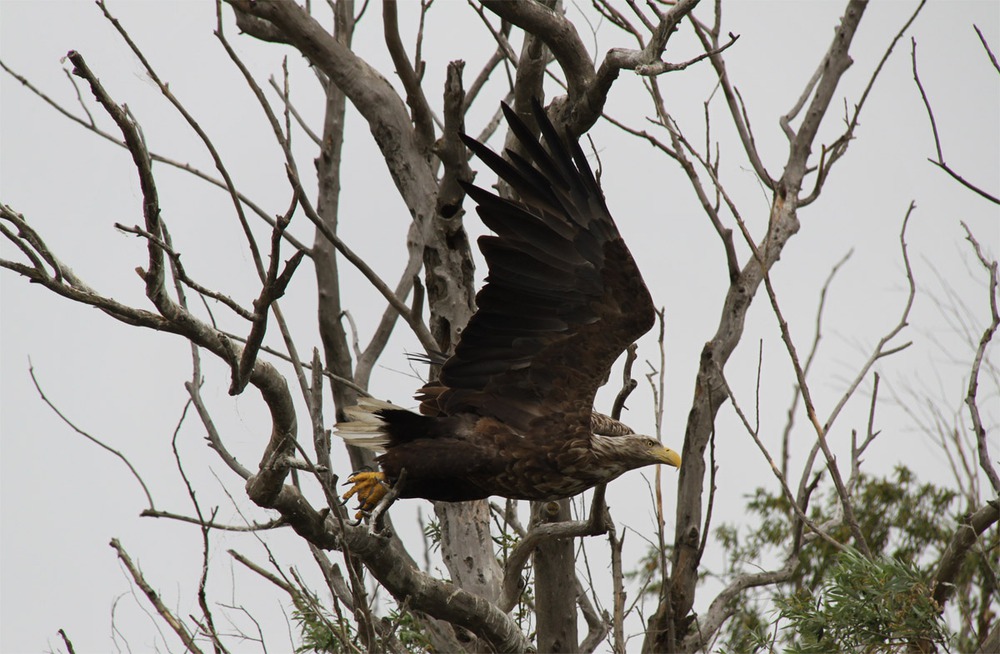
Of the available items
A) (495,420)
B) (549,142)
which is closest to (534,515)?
(495,420)

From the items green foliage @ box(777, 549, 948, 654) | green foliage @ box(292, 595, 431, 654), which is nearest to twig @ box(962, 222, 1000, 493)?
green foliage @ box(777, 549, 948, 654)

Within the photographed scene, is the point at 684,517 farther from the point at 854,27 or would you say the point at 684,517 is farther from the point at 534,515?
the point at 854,27

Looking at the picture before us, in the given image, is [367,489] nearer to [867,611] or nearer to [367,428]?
[367,428]

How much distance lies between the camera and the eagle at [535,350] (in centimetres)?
453

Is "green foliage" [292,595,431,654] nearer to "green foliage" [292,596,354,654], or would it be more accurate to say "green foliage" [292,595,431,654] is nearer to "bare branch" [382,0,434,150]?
"green foliage" [292,596,354,654]

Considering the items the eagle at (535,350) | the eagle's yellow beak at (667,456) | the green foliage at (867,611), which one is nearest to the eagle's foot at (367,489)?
the eagle at (535,350)

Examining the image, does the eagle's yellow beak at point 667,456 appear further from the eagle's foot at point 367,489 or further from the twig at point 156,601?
the twig at point 156,601

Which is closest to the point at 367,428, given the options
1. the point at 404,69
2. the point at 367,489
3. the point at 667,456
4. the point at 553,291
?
the point at 367,489

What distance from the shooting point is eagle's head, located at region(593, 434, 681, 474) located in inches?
188

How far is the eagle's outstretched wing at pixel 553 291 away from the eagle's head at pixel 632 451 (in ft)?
0.57

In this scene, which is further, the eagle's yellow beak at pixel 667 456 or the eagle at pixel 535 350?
the eagle's yellow beak at pixel 667 456

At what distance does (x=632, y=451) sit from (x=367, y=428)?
1.24m

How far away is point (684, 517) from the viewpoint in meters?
5.55

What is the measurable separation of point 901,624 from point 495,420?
1.86m
